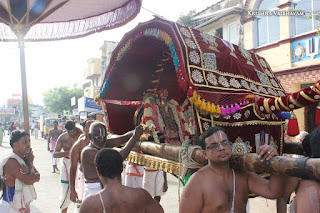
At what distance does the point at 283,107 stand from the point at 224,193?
54.9 inches

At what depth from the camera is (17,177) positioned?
3117mm

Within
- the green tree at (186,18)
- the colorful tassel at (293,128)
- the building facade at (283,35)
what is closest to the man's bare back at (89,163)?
the colorful tassel at (293,128)

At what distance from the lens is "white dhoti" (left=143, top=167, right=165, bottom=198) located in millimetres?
4695

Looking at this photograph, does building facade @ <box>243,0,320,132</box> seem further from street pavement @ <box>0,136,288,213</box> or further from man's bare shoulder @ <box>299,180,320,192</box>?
man's bare shoulder @ <box>299,180,320,192</box>

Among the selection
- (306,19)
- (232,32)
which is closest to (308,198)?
(306,19)

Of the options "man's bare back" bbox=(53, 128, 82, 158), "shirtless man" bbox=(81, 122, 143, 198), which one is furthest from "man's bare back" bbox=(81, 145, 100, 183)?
"man's bare back" bbox=(53, 128, 82, 158)

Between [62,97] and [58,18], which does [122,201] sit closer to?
[58,18]

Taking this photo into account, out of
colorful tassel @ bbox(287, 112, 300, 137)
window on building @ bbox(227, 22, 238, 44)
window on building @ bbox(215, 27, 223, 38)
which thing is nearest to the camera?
colorful tassel @ bbox(287, 112, 300, 137)

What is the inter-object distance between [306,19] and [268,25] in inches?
61.2

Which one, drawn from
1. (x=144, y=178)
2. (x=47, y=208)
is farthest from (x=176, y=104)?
(x=47, y=208)

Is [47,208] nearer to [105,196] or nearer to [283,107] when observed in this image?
[105,196]

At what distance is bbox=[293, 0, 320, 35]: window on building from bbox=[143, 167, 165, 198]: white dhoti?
7434 mm

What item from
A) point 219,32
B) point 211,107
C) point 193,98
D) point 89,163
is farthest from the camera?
point 219,32

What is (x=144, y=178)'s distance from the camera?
15.5ft
